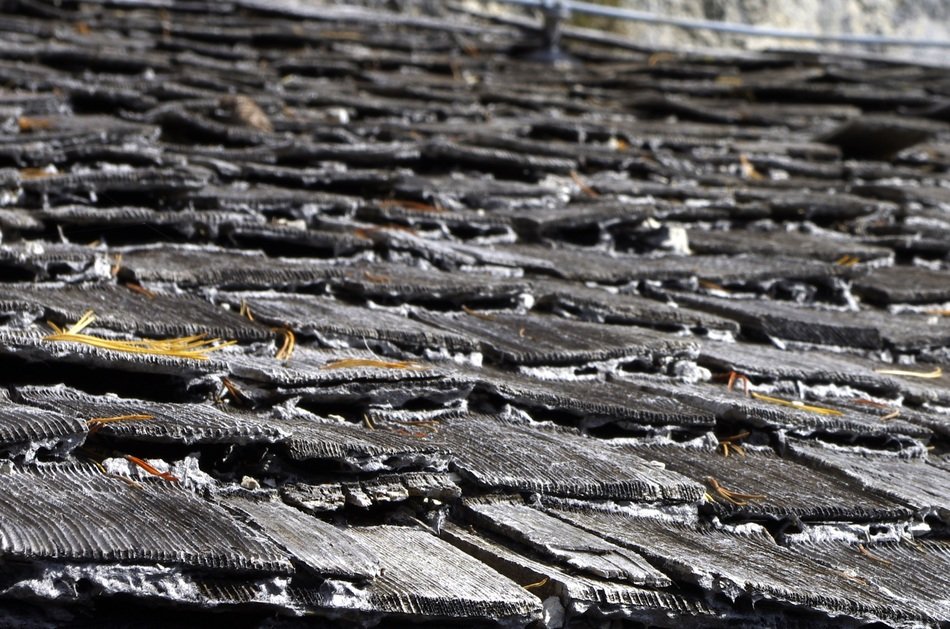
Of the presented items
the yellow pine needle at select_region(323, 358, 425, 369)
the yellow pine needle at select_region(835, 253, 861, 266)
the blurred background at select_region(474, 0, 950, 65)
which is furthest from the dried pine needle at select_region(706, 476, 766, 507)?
the blurred background at select_region(474, 0, 950, 65)

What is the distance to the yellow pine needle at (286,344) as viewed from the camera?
83.6 inches

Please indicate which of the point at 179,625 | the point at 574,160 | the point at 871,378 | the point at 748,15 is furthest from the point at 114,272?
the point at 748,15

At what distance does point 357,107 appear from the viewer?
4172mm

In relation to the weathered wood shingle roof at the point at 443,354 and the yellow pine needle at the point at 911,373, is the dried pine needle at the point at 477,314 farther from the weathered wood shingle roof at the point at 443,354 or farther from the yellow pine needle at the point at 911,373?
the yellow pine needle at the point at 911,373

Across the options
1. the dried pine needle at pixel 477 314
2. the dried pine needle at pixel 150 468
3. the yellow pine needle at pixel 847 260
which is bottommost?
the dried pine needle at pixel 150 468

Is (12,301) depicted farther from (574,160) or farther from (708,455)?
(574,160)

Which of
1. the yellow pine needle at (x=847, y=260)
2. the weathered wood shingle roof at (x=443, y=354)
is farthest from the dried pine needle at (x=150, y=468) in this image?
the yellow pine needle at (x=847, y=260)

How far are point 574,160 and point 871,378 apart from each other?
5.05ft

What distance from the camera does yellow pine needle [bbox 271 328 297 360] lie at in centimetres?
212

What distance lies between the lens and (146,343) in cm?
205

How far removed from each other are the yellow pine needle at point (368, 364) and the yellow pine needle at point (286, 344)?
77 mm

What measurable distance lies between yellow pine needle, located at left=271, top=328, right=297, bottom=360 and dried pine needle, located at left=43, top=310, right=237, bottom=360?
0.08 meters

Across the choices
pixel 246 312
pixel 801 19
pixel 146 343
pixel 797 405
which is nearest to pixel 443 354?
pixel 246 312

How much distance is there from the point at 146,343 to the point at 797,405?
4.06ft
